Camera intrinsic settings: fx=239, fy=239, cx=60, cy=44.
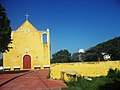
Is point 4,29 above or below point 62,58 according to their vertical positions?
above

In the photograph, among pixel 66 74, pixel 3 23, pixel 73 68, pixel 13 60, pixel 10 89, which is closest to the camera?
pixel 10 89

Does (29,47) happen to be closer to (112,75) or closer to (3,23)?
(3,23)

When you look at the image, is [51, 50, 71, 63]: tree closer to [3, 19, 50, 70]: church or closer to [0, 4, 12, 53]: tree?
[3, 19, 50, 70]: church

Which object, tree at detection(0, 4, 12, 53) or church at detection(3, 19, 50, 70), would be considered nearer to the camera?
tree at detection(0, 4, 12, 53)

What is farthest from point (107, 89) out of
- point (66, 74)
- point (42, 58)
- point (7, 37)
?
point (42, 58)

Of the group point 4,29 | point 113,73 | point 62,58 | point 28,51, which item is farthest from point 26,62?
point 62,58

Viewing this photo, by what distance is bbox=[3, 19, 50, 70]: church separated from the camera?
31188 mm

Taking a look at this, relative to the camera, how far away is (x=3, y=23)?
2186 cm

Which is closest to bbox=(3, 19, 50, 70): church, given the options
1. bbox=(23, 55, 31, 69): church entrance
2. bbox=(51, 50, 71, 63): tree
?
bbox=(23, 55, 31, 69): church entrance

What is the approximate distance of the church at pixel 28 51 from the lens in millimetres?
31188

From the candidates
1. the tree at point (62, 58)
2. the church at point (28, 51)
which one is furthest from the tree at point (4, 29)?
→ the tree at point (62, 58)

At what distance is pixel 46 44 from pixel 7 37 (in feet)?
32.4

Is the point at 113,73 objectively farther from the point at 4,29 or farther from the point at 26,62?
the point at 26,62

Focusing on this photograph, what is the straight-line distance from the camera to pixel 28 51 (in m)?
31.7
